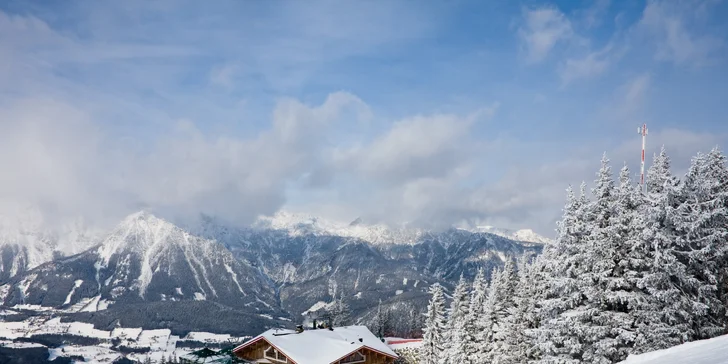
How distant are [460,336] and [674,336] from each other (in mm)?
23472

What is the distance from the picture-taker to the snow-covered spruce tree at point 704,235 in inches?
1012

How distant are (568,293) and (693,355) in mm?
11361

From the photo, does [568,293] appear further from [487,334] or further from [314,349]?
[314,349]

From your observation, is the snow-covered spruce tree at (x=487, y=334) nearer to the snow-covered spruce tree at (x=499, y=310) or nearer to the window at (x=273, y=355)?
the snow-covered spruce tree at (x=499, y=310)

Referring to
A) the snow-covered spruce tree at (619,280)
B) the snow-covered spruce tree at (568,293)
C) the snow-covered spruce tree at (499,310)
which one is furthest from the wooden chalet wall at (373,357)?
the snow-covered spruce tree at (619,280)

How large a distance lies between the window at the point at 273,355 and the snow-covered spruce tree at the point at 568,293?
116 ft

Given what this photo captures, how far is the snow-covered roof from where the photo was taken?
1543 centimetres

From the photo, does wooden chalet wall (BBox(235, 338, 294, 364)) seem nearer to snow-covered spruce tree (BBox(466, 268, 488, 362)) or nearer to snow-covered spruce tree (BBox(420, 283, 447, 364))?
snow-covered spruce tree (BBox(420, 283, 447, 364))

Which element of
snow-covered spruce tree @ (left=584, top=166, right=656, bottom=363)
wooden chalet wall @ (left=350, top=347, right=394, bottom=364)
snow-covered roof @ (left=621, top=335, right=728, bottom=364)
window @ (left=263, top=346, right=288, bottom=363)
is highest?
snow-covered spruce tree @ (left=584, top=166, right=656, bottom=363)

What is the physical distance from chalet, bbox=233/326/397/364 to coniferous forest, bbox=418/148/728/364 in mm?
32460

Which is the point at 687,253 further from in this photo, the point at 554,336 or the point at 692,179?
the point at 554,336

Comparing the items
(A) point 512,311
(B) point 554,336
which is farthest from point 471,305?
(B) point 554,336

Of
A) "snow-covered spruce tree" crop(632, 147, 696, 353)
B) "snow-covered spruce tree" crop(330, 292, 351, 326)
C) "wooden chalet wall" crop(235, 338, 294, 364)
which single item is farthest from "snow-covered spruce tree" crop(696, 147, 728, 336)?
"snow-covered spruce tree" crop(330, 292, 351, 326)

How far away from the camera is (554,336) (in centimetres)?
2783
